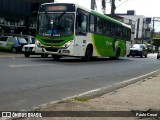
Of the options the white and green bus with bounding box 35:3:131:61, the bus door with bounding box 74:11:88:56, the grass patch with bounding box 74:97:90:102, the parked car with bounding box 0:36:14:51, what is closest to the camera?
the grass patch with bounding box 74:97:90:102

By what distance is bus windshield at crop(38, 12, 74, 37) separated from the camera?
73.8ft

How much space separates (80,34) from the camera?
75.8 feet

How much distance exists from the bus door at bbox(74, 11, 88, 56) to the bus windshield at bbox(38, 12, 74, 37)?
1.54 feet

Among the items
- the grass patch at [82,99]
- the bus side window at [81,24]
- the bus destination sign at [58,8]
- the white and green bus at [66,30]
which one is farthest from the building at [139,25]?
the grass patch at [82,99]

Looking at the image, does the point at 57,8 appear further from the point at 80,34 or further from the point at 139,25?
the point at 139,25

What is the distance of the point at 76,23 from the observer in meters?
22.5

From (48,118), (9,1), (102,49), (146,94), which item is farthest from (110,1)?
(48,118)

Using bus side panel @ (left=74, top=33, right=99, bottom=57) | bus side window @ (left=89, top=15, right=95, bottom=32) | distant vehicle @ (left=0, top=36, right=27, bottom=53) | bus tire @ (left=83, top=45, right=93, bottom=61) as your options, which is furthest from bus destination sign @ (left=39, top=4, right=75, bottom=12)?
distant vehicle @ (left=0, top=36, right=27, bottom=53)

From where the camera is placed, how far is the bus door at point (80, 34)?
2273cm

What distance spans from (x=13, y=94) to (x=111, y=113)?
3295 millimetres

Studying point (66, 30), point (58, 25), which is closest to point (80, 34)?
point (66, 30)

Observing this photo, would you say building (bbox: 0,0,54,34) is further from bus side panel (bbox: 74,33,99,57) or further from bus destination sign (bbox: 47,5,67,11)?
bus destination sign (bbox: 47,5,67,11)

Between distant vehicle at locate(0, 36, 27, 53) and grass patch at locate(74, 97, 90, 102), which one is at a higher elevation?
distant vehicle at locate(0, 36, 27, 53)

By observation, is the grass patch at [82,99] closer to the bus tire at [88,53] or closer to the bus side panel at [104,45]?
the bus tire at [88,53]
